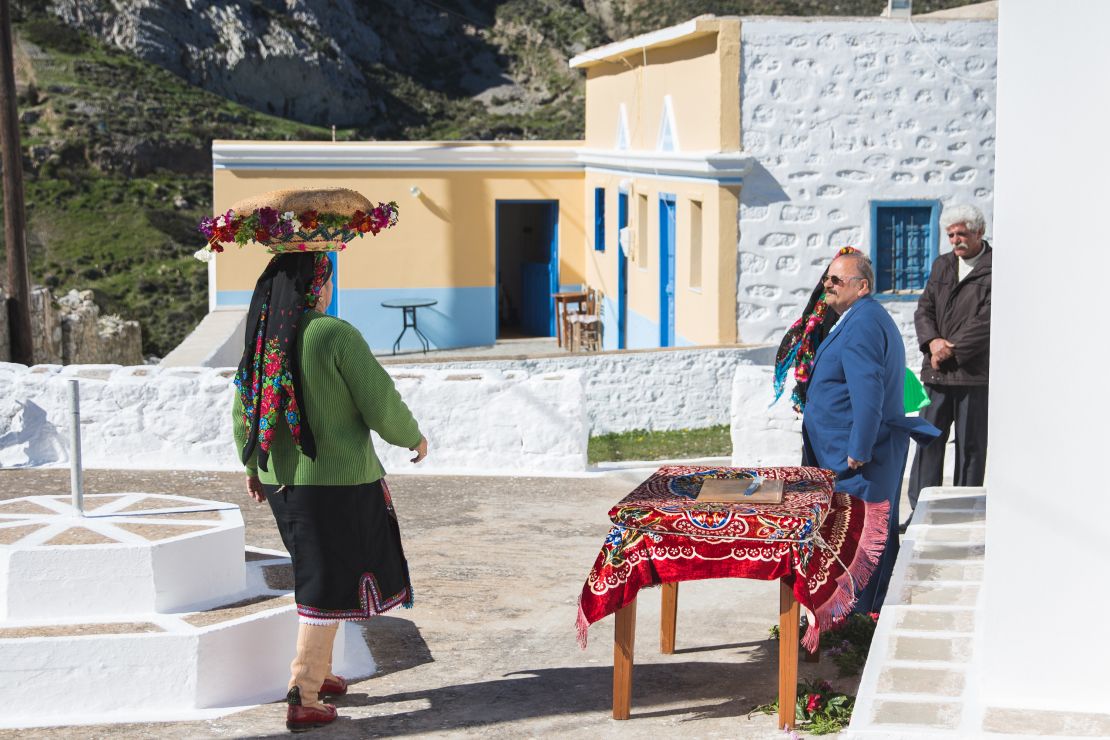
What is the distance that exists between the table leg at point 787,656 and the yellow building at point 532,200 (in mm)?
11167

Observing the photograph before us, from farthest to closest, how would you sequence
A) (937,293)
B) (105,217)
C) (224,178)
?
(105,217) → (224,178) → (937,293)

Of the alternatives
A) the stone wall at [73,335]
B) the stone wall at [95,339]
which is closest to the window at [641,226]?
the stone wall at [73,335]

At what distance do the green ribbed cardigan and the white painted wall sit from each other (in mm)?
2168

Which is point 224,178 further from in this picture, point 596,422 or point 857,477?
point 857,477

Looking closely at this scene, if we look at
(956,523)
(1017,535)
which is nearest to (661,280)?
(956,523)

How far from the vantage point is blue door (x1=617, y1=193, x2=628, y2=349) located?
63.5ft

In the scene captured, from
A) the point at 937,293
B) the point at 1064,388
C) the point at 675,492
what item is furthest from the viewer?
the point at 937,293

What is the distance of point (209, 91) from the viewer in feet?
149

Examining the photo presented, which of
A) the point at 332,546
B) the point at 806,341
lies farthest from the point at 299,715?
the point at 806,341

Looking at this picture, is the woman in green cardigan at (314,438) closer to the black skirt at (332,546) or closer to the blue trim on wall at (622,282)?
the black skirt at (332,546)

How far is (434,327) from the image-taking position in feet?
69.7

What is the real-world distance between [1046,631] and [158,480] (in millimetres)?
7040

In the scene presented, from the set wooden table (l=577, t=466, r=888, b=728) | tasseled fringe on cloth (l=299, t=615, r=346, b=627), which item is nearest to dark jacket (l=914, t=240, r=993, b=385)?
wooden table (l=577, t=466, r=888, b=728)

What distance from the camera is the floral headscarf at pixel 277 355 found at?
5.03 meters
